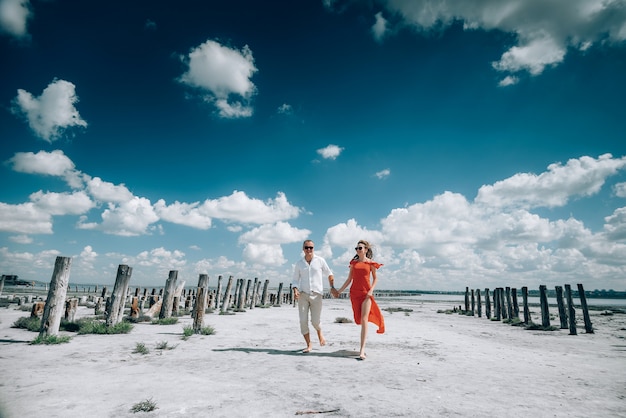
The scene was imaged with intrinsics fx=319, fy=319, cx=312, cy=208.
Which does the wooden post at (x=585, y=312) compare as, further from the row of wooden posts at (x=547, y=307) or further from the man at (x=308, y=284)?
the man at (x=308, y=284)

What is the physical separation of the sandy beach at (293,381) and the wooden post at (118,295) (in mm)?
1247

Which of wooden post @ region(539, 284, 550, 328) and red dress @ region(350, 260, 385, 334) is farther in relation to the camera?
Result: wooden post @ region(539, 284, 550, 328)

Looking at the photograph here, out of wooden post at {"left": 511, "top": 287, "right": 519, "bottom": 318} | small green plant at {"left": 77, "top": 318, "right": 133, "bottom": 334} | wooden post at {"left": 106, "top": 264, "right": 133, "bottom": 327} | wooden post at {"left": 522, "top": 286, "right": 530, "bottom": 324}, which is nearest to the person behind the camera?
small green plant at {"left": 77, "top": 318, "right": 133, "bottom": 334}

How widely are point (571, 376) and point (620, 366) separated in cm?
220

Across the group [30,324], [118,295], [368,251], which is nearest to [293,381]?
[368,251]

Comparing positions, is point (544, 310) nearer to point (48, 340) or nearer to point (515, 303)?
point (515, 303)

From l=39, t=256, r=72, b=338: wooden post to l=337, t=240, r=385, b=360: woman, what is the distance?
6516mm

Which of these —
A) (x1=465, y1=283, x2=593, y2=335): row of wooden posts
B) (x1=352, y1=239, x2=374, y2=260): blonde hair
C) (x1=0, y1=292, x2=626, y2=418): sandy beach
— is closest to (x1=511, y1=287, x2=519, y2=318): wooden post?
(x1=465, y1=283, x2=593, y2=335): row of wooden posts

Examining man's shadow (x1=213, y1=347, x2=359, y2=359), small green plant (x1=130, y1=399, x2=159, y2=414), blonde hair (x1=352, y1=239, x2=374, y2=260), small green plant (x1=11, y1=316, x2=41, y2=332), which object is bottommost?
small green plant (x1=11, y1=316, x2=41, y2=332)

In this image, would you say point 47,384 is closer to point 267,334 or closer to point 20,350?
point 20,350

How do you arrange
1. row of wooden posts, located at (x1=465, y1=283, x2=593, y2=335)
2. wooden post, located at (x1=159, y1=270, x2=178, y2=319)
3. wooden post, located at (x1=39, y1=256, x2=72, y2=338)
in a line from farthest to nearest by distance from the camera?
row of wooden posts, located at (x1=465, y1=283, x2=593, y2=335) < wooden post, located at (x1=159, y1=270, x2=178, y2=319) < wooden post, located at (x1=39, y1=256, x2=72, y2=338)

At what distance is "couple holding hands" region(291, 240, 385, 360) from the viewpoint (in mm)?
6227

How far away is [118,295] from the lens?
356 inches

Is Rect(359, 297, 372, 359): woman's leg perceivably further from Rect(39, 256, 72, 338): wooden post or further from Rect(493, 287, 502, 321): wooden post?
Rect(493, 287, 502, 321): wooden post
